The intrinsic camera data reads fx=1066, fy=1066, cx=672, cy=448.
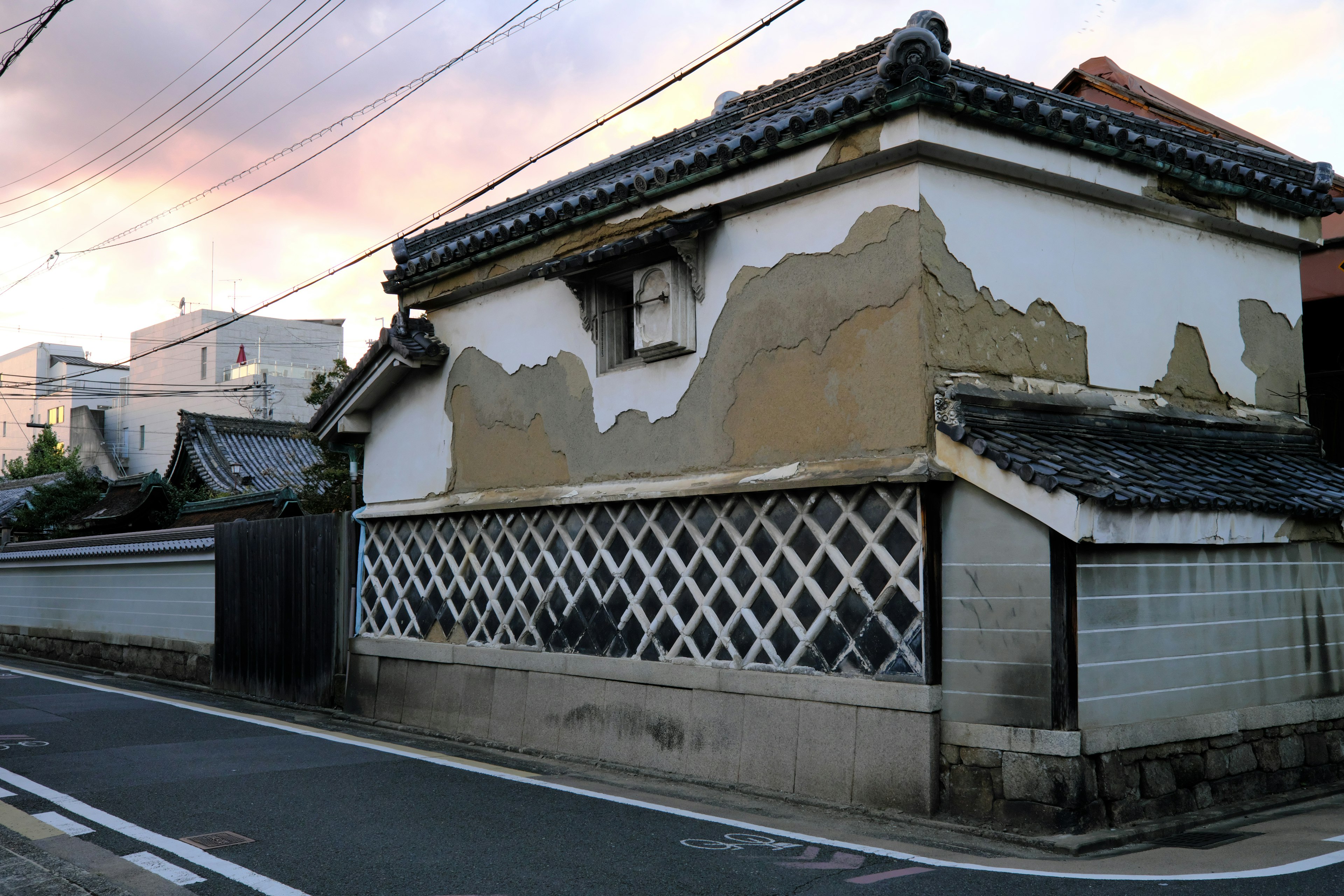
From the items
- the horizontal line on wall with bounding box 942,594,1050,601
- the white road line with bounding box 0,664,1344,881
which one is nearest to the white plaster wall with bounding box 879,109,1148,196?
the horizontal line on wall with bounding box 942,594,1050,601

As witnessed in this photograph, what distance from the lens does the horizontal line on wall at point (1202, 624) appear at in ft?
23.4

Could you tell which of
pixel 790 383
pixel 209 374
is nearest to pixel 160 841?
pixel 790 383

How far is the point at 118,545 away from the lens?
→ 19875 millimetres

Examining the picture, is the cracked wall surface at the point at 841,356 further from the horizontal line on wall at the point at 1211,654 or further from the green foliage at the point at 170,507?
the green foliage at the point at 170,507

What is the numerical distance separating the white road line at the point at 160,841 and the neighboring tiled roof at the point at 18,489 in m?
27.3

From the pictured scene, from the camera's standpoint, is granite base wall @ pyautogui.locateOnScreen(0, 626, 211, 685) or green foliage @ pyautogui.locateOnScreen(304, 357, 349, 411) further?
green foliage @ pyautogui.locateOnScreen(304, 357, 349, 411)

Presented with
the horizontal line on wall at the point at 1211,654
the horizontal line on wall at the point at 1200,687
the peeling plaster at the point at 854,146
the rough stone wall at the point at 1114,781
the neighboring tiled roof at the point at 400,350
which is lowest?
the rough stone wall at the point at 1114,781

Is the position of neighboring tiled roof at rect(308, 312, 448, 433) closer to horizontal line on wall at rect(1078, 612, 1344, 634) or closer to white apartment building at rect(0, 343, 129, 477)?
horizontal line on wall at rect(1078, 612, 1344, 634)

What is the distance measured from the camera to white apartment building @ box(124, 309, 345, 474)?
55031mm

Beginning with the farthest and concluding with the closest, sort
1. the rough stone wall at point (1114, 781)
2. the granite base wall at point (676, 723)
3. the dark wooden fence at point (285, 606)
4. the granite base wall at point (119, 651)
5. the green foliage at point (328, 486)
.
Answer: the green foliage at point (328, 486) → the granite base wall at point (119, 651) → the dark wooden fence at point (285, 606) → the granite base wall at point (676, 723) → the rough stone wall at point (1114, 781)

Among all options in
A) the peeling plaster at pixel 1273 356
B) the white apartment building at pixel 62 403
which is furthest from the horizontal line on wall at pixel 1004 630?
the white apartment building at pixel 62 403

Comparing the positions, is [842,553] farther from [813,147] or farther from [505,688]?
[505,688]

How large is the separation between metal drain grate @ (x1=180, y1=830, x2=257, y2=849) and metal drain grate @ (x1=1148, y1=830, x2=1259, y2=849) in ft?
19.1

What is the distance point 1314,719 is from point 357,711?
1024 cm
